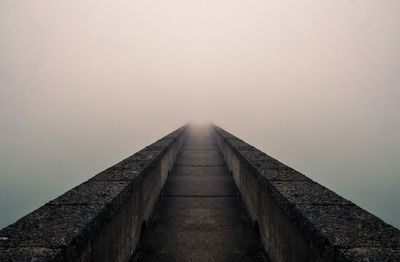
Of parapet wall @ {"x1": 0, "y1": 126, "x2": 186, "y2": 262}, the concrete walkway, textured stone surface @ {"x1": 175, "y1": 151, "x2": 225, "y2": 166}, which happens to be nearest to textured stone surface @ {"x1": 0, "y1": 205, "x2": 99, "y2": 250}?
parapet wall @ {"x1": 0, "y1": 126, "x2": 186, "y2": 262}

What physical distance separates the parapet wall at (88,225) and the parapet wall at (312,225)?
60.9 inches

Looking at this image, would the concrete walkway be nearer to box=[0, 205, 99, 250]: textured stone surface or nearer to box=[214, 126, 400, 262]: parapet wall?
box=[214, 126, 400, 262]: parapet wall

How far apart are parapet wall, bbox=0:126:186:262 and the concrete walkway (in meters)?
0.31

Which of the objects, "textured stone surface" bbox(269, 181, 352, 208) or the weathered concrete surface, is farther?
"textured stone surface" bbox(269, 181, 352, 208)

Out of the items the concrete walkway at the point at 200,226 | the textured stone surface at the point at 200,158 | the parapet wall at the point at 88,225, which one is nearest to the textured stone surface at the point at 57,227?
the parapet wall at the point at 88,225

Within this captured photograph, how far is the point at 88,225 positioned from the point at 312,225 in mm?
1659

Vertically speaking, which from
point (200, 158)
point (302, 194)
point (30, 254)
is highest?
point (302, 194)

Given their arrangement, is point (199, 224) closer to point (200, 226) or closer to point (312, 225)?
point (200, 226)

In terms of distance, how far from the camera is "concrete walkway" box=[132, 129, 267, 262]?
3650 millimetres

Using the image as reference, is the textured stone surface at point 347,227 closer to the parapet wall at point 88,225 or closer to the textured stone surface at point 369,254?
the textured stone surface at point 369,254

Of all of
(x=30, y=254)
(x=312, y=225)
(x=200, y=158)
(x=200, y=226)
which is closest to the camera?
(x=30, y=254)

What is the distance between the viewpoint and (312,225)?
2.28m

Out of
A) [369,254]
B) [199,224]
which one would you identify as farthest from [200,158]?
[369,254]

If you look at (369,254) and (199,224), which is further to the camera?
(199,224)
